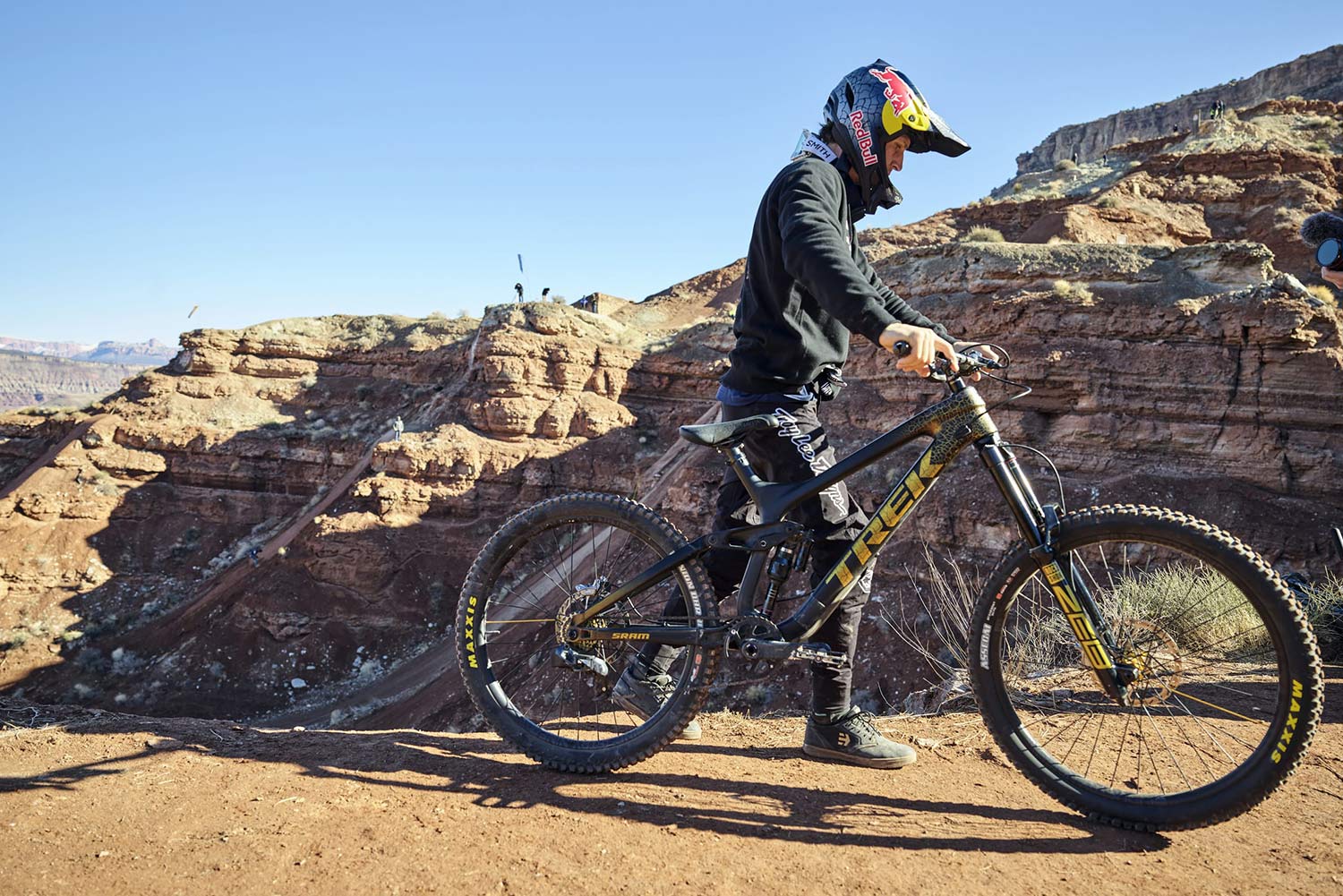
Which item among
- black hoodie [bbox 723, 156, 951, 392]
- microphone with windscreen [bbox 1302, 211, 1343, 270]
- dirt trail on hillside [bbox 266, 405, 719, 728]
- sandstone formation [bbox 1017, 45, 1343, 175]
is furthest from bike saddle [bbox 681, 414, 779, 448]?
sandstone formation [bbox 1017, 45, 1343, 175]

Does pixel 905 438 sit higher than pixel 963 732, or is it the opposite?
pixel 905 438

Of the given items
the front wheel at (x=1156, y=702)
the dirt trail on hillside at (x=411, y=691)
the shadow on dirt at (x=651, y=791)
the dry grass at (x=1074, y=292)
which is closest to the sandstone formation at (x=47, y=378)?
the dirt trail on hillside at (x=411, y=691)

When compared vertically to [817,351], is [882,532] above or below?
below

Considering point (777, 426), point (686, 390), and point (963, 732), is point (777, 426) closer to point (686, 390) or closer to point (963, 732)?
point (963, 732)

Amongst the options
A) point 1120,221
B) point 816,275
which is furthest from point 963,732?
point 1120,221

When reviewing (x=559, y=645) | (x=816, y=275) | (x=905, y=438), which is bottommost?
(x=559, y=645)

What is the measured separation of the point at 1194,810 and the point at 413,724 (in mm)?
14082

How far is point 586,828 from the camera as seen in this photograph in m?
2.78

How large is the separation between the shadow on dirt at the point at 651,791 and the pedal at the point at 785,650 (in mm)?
519

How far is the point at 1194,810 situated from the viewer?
2.62 meters

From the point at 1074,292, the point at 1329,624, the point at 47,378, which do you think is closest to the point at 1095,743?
the point at 1329,624

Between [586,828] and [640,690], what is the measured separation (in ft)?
2.95

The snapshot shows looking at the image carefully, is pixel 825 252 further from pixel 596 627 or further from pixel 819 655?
pixel 596 627

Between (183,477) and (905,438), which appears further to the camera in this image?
(183,477)
